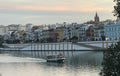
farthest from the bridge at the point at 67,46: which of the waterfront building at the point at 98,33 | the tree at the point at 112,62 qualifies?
the tree at the point at 112,62

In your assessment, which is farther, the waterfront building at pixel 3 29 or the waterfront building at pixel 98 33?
the waterfront building at pixel 3 29

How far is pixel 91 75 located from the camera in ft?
84.9

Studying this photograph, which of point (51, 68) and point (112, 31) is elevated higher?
point (112, 31)

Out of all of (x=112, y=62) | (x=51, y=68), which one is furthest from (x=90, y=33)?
(x=112, y=62)

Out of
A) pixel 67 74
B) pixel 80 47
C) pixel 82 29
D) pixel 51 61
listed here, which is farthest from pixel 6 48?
pixel 67 74

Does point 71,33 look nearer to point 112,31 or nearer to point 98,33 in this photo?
point 98,33

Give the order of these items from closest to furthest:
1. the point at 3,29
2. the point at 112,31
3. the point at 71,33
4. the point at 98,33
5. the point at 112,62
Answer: the point at 112,62, the point at 112,31, the point at 98,33, the point at 71,33, the point at 3,29

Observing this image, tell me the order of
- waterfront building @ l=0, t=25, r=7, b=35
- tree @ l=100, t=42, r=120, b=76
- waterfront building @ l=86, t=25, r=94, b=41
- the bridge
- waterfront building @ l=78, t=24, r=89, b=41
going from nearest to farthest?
1. tree @ l=100, t=42, r=120, b=76
2. the bridge
3. waterfront building @ l=86, t=25, r=94, b=41
4. waterfront building @ l=78, t=24, r=89, b=41
5. waterfront building @ l=0, t=25, r=7, b=35

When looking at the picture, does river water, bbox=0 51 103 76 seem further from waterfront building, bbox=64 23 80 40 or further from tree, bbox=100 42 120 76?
waterfront building, bbox=64 23 80 40

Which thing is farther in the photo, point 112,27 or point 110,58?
point 112,27

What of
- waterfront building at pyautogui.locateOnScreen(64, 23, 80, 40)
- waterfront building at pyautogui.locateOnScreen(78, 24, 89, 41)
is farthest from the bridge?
waterfront building at pyautogui.locateOnScreen(64, 23, 80, 40)

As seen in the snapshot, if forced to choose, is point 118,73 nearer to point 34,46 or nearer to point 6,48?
point 34,46

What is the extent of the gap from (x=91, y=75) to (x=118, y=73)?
1861cm

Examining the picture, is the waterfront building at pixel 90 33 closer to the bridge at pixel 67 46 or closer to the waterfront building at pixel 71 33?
the waterfront building at pixel 71 33
